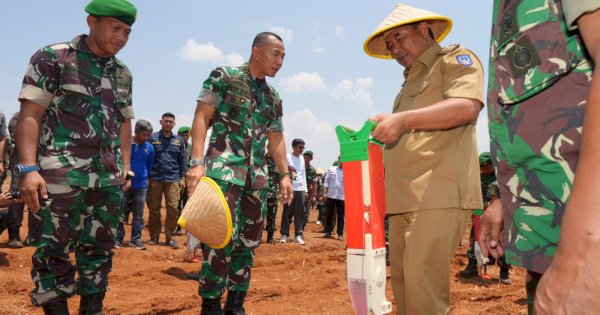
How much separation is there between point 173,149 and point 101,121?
530 cm

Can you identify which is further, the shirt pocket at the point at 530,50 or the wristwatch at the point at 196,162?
the wristwatch at the point at 196,162

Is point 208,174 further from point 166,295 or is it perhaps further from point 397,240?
point 166,295

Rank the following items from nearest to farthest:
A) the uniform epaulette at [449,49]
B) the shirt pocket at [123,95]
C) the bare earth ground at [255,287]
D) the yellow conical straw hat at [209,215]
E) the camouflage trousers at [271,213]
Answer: the uniform epaulette at [449,49] < the yellow conical straw hat at [209,215] < the shirt pocket at [123,95] < the bare earth ground at [255,287] < the camouflage trousers at [271,213]

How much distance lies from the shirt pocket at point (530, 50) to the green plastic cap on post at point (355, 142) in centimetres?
69

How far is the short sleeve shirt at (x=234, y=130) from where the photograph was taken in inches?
140

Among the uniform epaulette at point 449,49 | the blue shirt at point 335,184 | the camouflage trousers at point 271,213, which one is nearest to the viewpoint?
the uniform epaulette at point 449,49

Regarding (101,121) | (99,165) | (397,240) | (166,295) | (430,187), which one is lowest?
(166,295)

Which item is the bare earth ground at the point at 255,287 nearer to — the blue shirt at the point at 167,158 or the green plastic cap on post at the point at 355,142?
the blue shirt at the point at 167,158

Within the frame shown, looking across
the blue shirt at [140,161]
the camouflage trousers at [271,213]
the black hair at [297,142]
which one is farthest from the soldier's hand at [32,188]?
the black hair at [297,142]

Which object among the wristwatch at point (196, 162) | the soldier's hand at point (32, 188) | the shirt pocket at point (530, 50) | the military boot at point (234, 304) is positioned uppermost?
the shirt pocket at point (530, 50)

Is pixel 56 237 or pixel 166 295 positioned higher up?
pixel 56 237

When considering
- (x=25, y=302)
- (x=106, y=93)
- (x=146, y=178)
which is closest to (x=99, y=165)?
(x=106, y=93)

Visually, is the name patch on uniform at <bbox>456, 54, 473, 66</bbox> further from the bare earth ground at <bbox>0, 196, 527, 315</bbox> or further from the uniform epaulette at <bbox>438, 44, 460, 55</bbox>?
the bare earth ground at <bbox>0, 196, 527, 315</bbox>

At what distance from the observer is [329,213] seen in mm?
12367
